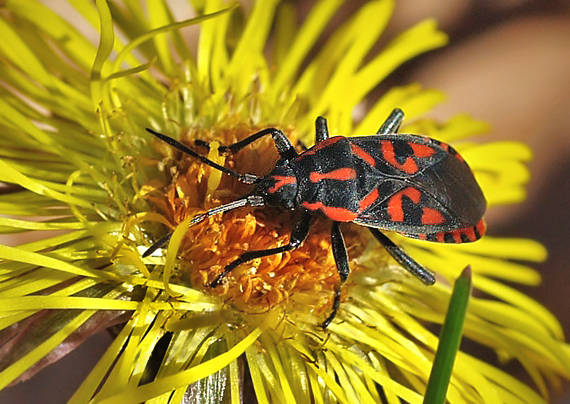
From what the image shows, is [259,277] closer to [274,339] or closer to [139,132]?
[274,339]

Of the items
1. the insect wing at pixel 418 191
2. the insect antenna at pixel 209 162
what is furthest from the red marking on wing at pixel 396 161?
the insect antenna at pixel 209 162

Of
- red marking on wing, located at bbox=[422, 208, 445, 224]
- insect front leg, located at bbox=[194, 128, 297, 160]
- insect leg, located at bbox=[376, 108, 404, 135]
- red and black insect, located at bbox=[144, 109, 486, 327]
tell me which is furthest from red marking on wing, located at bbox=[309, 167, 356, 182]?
insect leg, located at bbox=[376, 108, 404, 135]

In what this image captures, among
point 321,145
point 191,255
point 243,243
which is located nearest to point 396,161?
point 321,145

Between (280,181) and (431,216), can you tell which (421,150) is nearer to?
(431,216)

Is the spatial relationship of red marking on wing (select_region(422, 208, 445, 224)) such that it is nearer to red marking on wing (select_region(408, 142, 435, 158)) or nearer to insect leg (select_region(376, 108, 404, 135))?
red marking on wing (select_region(408, 142, 435, 158))

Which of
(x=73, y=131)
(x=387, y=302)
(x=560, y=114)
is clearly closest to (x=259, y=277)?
(x=387, y=302)
